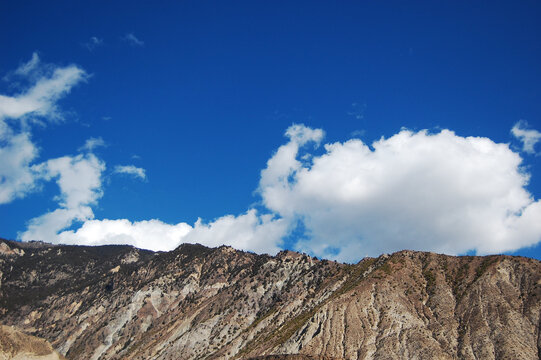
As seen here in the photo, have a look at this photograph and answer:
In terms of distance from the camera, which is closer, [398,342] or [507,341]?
[507,341]

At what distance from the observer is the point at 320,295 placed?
13162 cm

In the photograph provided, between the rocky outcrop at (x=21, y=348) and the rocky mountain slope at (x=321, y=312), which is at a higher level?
the rocky mountain slope at (x=321, y=312)

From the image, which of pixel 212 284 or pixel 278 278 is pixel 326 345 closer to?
pixel 278 278

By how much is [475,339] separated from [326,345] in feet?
94.6

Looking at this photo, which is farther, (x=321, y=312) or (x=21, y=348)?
(x=21, y=348)

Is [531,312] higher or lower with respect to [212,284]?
lower

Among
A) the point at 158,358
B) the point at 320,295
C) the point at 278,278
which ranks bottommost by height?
the point at 158,358

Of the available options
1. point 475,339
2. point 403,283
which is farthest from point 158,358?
point 475,339

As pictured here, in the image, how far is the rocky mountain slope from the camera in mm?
91062

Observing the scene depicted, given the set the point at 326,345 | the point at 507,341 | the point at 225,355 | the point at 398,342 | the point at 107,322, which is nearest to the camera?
the point at 507,341

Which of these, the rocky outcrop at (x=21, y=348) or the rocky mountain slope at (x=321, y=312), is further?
the rocky outcrop at (x=21, y=348)

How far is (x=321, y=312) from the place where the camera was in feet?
361

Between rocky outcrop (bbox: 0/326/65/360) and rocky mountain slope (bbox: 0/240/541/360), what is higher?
rocky mountain slope (bbox: 0/240/541/360)

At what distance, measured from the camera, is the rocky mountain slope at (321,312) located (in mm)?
91062
